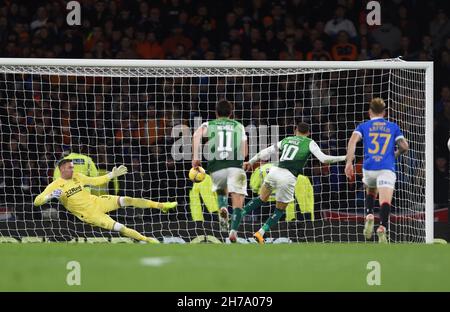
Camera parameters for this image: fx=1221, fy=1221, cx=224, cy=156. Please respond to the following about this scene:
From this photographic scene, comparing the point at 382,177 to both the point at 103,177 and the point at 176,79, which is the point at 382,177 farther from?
the point at 176,79

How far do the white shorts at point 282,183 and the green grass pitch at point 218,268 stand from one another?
283 centimetres

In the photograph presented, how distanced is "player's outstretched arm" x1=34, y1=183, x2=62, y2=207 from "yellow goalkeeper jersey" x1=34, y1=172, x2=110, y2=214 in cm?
1

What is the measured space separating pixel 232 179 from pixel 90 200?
1.82 meters

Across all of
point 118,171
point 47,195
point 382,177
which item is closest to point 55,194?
point 47,195

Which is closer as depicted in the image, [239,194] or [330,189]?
[239,194]

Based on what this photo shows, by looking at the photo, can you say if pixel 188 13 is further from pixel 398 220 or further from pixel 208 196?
pixel 398 220

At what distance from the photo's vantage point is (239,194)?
1284cm

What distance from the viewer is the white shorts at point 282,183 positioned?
1334 cm

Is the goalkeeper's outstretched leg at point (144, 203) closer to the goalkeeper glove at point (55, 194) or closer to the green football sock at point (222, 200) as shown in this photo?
the goalkeeper glove at point (55, 194)

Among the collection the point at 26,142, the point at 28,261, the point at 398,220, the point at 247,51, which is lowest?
the point at 28,261

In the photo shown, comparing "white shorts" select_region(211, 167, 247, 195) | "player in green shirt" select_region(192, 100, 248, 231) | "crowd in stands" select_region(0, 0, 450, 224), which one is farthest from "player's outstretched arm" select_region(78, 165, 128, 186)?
"white shorts" select_region(211, 167, 247, 195)

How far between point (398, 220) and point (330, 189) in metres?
1.07

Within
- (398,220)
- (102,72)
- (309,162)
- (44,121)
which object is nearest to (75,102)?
(44,121)

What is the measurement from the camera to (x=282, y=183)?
1334 cm
